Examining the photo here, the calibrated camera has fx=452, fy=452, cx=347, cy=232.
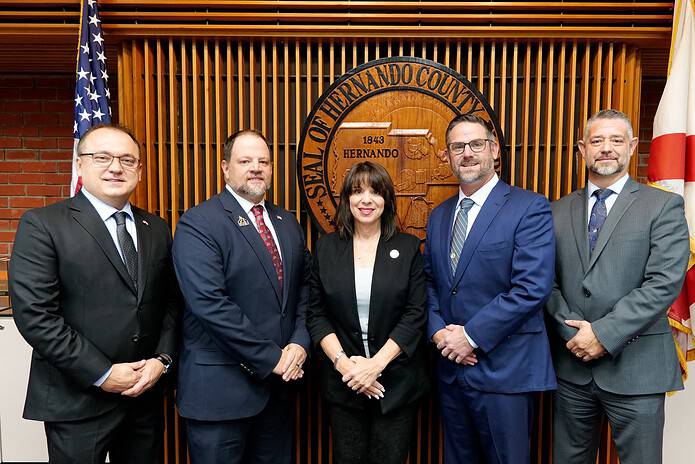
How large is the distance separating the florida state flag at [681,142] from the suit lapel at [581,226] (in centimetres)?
60

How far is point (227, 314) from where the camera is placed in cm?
190

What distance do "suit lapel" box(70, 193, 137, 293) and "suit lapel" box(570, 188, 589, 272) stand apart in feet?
6.47

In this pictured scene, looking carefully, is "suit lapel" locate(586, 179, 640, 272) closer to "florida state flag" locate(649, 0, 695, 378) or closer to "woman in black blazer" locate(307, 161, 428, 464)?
"florida state flag" locate(649, 0, 695, 378)

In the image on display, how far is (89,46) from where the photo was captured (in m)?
2.48

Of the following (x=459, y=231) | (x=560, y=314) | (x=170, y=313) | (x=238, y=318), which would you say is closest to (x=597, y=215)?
(x=560, y=314)

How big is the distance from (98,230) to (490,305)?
5.51ft

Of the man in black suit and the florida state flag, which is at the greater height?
the florida state flag

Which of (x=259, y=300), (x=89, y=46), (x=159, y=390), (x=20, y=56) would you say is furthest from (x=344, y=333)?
(x=20, y=56)

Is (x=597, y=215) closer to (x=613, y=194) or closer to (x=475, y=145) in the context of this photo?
(x=613, y=194)

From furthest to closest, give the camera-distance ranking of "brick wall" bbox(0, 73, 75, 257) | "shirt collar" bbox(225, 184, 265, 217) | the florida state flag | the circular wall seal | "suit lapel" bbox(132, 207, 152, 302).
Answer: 1. "brick wall" bbox(0, 73, 75, 257)
2. the circular wall seal
3. the florida state flag
4. "shirt collar" bbox(225, 184, 265, 217)
5. "suit lapel" bbox(132, 207, 152, 302)

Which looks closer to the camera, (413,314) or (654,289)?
(654,289)

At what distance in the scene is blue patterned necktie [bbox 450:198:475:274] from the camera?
213 cm

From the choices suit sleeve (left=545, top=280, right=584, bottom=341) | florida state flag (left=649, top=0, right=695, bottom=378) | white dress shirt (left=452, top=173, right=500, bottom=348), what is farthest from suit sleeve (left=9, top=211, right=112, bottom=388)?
florida state flag (left=649, top=0, right=695, bottom=378)

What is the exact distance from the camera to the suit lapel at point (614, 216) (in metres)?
2.03
